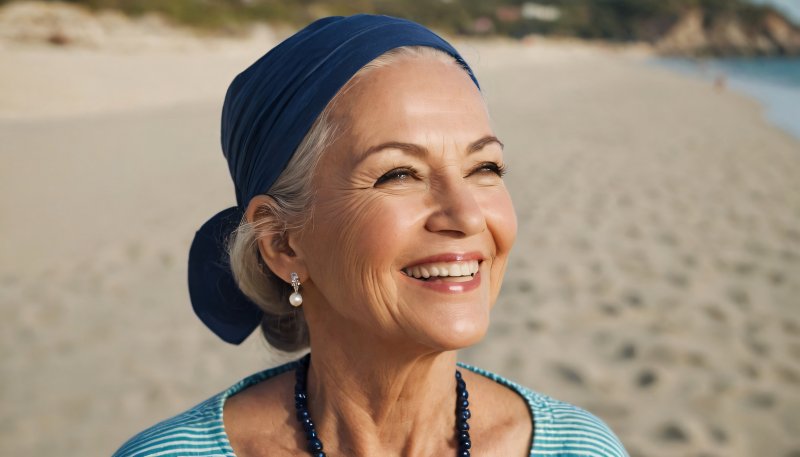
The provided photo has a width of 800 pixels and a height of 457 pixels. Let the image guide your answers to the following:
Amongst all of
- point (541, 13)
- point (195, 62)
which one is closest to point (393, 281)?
point (195, 62)

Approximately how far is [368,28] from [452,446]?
100 centimetres

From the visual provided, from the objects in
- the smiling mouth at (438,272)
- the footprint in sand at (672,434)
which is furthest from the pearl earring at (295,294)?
the footprint in sand at (672,434)

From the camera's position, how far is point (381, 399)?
1562mm

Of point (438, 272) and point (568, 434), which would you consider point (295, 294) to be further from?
point (568, 434)

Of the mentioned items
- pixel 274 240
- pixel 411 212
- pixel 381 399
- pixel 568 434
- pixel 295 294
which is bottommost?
pixel 568 434

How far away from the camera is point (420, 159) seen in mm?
1413

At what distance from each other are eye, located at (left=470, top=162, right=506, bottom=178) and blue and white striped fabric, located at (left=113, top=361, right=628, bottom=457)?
0.59m

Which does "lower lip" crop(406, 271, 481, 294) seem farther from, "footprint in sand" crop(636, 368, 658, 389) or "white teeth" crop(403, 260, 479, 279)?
"footprint in sand" crop(636, 368, 658, 389)

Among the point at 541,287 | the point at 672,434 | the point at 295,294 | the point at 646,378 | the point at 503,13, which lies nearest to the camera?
the point at 295,294

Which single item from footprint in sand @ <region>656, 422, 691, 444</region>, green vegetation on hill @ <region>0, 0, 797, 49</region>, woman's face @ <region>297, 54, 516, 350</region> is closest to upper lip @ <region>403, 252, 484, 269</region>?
woman's face @ <region>297, 54, 516, 350</region>

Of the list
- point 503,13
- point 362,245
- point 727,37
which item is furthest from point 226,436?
point 727,37

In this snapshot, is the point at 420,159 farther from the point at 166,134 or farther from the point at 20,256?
the point at 166,134

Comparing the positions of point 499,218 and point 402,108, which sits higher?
point 402,108

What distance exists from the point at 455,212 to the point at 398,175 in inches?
6.1
